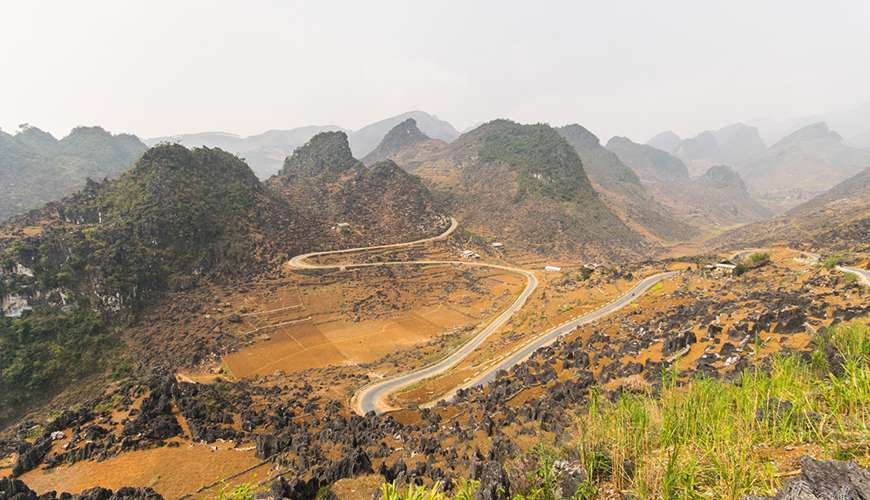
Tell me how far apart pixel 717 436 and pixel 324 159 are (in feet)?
399

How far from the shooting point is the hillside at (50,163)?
4471 inches

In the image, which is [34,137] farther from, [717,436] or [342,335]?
[717,436]

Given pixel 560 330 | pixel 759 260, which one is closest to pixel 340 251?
pixel 560 330

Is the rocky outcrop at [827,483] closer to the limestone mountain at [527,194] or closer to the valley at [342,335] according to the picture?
the valley at [342,335]

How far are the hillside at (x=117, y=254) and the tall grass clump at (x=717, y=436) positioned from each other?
4698 centimetres

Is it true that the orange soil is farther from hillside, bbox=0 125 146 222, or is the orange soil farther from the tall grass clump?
hillside, bbox=0 125 146 222

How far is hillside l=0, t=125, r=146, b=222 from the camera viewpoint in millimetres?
113562

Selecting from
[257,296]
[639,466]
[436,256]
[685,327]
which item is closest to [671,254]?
[436,256]

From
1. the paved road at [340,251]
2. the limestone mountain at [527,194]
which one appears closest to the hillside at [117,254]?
the paved road at [340,251]

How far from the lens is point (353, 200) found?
9588 cm

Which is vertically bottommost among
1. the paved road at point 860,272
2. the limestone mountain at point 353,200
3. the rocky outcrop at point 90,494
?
the paved road at point 860,272

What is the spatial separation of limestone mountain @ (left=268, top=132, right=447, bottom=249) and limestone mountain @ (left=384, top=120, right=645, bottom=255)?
17986mm

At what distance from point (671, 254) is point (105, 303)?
411 feet

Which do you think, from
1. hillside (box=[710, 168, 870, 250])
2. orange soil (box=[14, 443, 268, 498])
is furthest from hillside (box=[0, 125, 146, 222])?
hillside (box=[710, 168, 870, 250])
